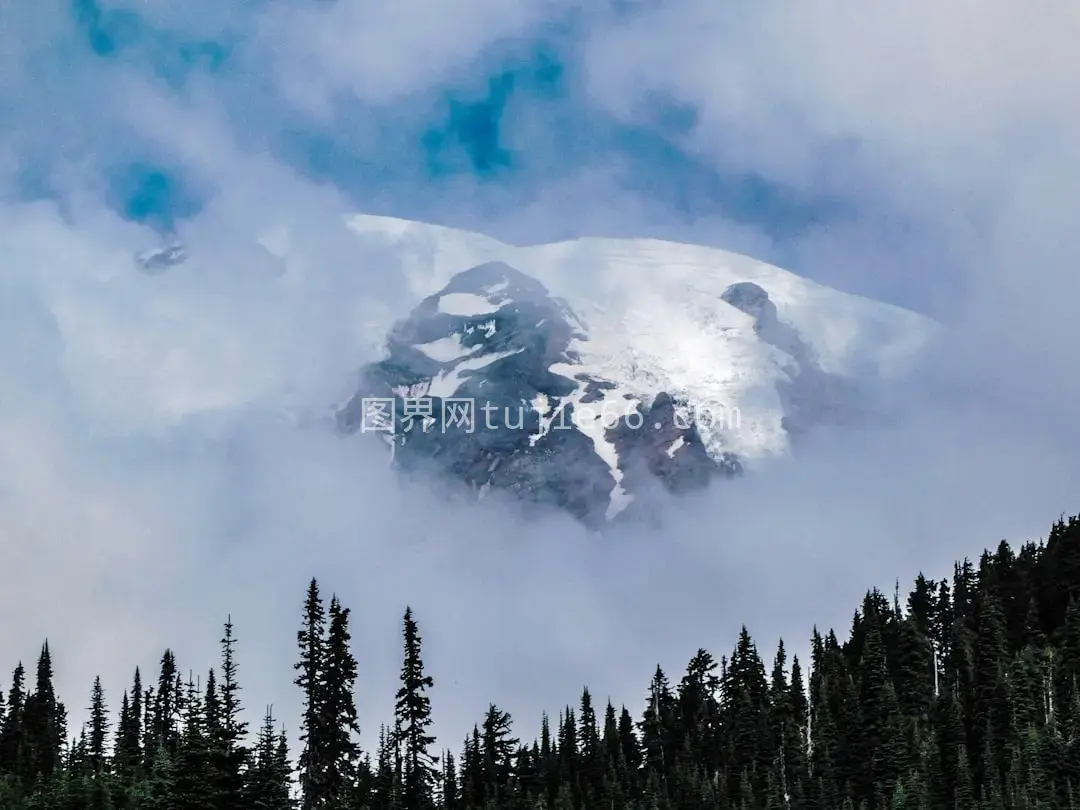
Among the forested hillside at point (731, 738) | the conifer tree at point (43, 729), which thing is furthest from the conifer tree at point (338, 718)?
the conifer tree at point (43, 729)

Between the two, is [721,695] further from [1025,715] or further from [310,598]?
[310,598]

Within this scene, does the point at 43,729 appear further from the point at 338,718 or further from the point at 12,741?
the point at 338,718

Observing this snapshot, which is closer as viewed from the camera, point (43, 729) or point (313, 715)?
point (313, 715)

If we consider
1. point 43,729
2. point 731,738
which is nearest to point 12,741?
point 43,729

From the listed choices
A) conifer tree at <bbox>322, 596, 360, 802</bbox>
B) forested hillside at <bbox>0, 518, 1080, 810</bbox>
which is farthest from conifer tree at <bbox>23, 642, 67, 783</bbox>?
conifer tree at <bbox>322, 596, 360, 802</bbox>

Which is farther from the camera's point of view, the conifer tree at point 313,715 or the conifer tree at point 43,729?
the conifer tree at point 43,729

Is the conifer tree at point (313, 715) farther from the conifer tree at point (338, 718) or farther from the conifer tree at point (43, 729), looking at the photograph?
the conifer tree at point (43, 729)

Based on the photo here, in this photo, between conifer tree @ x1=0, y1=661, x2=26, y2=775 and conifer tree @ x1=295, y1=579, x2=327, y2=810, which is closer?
conifer tree @ x1=295, y1=579, x2=327, y2=810

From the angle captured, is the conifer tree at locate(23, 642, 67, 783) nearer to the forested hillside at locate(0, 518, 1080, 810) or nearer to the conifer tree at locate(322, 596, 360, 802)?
the forested hillside at locate(0, 518, 1080, 810)

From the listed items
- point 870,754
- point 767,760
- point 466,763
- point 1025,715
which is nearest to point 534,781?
point 466,763

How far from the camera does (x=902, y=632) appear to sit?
17450 cm

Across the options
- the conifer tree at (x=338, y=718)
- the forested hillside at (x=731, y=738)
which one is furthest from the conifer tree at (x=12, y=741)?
the conifer tree at (x=338, y=718)

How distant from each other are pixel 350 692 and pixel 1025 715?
58766 mm

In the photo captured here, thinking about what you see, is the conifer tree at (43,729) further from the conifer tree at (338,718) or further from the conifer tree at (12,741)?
the conifer tree at (338,718)
